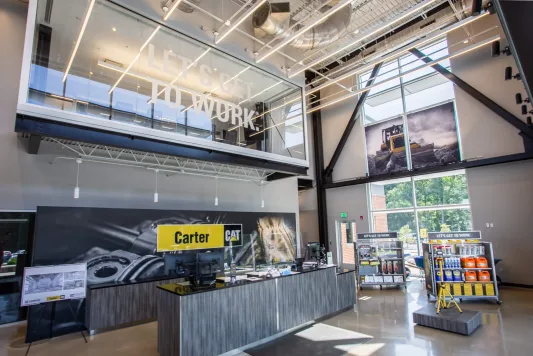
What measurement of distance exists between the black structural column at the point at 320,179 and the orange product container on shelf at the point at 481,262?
652 centimetres

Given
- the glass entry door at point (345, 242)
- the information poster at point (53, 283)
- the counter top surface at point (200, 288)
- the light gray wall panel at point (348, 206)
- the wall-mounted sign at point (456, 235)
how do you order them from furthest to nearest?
the glass entry door at point (345, 242), the light gray wall panel at point (348, 206), the wall-mounted sign at point (456, 235), the information poster at point (53, 283), the counter top surface at point (200, 288)

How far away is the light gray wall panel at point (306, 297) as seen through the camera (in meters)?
5.04

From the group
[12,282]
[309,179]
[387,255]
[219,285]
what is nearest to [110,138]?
[219,285]

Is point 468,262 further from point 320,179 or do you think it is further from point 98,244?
point 98,244

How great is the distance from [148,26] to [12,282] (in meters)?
5.94

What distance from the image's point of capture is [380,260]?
28.8 feet

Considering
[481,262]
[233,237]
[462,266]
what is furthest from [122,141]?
[481,262]

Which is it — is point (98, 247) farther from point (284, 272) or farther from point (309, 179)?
point (309, 179)

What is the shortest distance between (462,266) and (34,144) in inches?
376

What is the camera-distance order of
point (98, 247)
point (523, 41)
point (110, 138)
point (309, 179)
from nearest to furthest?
point (523, 41)
point (110, 138)
point (98, 247)
point (309, 179)

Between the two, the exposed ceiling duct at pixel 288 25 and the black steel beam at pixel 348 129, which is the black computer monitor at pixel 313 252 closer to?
the exposed ceiling duct at pixel 288 25

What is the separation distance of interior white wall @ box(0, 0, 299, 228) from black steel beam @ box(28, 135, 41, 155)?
245 mm

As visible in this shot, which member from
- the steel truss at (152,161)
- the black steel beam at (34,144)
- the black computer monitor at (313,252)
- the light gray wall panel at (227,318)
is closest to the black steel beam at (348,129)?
the steel truss at (152,161)

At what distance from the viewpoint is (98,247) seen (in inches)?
249
